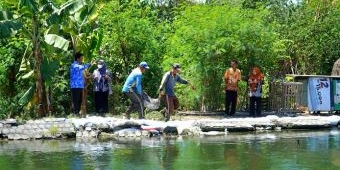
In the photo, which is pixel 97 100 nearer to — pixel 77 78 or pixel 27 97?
pixel 77 78

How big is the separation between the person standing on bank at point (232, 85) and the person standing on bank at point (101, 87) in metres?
3.56

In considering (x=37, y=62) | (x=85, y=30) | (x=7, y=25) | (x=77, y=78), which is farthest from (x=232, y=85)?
(x=7, y=25)

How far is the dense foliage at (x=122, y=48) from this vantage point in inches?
628

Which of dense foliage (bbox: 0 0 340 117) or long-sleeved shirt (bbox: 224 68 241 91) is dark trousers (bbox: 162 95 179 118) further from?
dense foliage (bbox: 0 0 340 117)

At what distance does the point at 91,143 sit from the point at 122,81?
19.6 feet

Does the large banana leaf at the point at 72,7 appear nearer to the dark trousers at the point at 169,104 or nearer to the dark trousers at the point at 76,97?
Result: the dark trousers at the point at 76,97

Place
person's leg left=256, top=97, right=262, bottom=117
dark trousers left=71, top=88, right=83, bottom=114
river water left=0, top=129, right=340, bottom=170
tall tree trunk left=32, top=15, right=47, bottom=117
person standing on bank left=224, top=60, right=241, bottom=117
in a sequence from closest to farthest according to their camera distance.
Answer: river water left=0, top=129, right=340, bottom=170 → tall tree trunk left=32, top=15, right=47, bottom=117 → dark trousers left=71, top=88, right=83, bottom=114 → person standing on bank left=224, top=60, right=241, bottom=117 → person's leg left=256, top=97, right=262, bottom=117

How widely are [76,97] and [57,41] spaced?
1.78m

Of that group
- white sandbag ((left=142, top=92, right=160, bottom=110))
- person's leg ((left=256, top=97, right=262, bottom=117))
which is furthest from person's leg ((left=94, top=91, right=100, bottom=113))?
person's leg ((left=256, top=97, right=262, bottom=117))

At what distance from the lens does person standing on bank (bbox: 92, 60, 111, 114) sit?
55.7ft

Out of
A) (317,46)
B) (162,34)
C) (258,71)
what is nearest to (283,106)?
(258,71)

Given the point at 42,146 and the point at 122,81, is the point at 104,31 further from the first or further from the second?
the point at 42,146

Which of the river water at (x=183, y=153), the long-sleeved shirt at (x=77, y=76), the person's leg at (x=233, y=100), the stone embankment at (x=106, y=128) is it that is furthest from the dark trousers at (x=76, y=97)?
the person's leg at (x=233, y=100)

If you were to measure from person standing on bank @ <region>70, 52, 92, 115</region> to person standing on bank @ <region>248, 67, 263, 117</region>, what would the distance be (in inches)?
202
